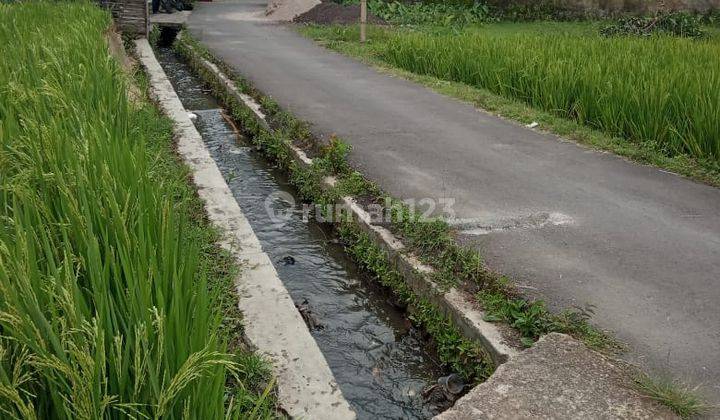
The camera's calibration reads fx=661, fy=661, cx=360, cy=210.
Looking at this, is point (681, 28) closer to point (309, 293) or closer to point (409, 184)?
point (409, 184)

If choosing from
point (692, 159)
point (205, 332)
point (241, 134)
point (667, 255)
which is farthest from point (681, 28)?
point (205, 332)

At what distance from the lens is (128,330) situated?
177cm

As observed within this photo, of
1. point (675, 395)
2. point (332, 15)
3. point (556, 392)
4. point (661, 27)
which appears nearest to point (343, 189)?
point (556, 392)

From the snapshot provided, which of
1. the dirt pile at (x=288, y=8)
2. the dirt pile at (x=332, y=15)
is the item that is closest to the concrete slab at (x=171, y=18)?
the dirt pile at (x=288, y=8)

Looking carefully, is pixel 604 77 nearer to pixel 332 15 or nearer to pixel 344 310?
pixel 344 310

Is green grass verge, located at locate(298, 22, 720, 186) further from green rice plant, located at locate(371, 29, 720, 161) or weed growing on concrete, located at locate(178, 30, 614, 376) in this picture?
weed growing on concrete, located at locate(178, 30, 614, 376)

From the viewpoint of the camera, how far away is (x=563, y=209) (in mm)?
4738

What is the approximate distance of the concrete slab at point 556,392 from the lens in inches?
101

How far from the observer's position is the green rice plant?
19.6 feet

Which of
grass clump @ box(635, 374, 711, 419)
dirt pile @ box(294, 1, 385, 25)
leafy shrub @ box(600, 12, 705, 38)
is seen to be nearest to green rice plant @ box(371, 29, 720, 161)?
grass clump @ box(635, 374, 711, 419)

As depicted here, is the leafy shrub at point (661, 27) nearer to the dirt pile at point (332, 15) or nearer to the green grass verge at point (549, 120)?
the green grass verge at point (549, 120)

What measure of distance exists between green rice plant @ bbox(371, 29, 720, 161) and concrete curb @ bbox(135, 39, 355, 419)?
13.1 feet

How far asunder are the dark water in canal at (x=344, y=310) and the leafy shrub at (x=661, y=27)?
1076cm

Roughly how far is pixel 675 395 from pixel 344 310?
1.89 meters
